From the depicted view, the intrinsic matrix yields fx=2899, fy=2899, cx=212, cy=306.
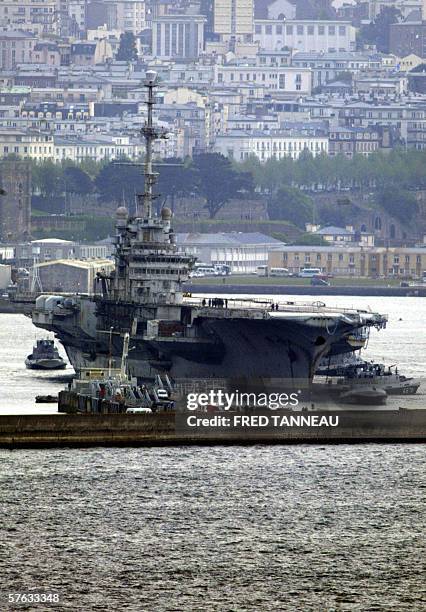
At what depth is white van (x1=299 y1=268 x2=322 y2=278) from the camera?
184 m

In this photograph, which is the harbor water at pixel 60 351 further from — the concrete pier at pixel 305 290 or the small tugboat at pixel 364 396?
the concrete pier at pixel 305 290

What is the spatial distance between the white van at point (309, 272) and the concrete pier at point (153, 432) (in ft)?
369

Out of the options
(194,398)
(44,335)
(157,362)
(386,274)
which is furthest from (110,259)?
(194,398)

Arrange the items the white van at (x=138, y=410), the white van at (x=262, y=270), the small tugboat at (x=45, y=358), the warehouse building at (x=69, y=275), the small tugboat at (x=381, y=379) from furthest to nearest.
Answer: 1. the white van at (x=262, y=270)
2. the warehouse building at (x=69, y=275)
3. the small tugboat at (x=45, y=358)
4. the small tugboat at (x=381, y=379)
5. the white van at (x=138, y=410)

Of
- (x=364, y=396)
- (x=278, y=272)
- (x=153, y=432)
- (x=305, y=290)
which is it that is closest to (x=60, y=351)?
(x=364, y=396)

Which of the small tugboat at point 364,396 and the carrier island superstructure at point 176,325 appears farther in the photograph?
the carrier island superstructure at point 176,325

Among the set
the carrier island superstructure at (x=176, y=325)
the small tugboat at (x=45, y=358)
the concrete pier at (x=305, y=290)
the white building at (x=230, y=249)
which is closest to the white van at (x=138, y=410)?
the carrier island superstructure at (x=176, y=325)

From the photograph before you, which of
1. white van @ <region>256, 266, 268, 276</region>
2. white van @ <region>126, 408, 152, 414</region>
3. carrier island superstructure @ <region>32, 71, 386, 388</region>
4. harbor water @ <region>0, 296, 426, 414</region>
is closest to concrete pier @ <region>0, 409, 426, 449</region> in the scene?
white van @ <region>126, 408, 152, 414</region>

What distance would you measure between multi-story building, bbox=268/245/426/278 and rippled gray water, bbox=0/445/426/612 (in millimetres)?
120223

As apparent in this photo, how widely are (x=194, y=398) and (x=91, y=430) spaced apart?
135 inches

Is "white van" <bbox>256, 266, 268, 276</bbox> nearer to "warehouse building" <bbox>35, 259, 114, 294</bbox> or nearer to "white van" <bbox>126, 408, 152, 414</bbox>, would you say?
"warehouse building" <bbox>35, 259, 114, 294</bbox>

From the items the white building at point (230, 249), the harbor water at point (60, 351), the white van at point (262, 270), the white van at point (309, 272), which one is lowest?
the white van at point (262, 270)

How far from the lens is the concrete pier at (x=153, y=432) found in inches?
2687

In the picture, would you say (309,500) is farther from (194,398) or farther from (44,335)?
(44,335)
